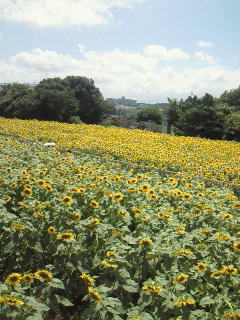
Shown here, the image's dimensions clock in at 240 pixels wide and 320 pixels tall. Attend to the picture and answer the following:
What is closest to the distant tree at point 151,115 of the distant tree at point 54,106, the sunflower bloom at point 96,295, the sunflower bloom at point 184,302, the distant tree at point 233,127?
the distant tree at point 54,106

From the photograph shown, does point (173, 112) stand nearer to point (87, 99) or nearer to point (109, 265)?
point (87, 99)

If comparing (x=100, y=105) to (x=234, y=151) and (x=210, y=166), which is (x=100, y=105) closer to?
(x=234, y=151)

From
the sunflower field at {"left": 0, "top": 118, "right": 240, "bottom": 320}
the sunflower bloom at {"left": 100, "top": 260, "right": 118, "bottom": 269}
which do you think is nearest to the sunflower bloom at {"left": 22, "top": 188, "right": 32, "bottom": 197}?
the sunflower field at {"left": 0, "top": 118, "right": 240, "bottom": 320}

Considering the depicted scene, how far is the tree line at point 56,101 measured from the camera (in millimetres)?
38312

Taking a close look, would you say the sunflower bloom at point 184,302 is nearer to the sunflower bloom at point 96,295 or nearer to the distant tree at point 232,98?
the sunflower bloom at point 96,295

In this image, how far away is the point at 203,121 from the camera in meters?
31.9

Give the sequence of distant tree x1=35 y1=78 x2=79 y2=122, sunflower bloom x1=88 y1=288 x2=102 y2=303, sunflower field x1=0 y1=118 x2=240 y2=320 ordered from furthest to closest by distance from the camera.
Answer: distant tree x1=35 y1=78 x2=79 y2=122, sunflower field x1=0 y1=118 x2=240 y2=320, sunflower bloom x1=88 y1=288 x2=102 y2=303

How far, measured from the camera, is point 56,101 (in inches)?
1503

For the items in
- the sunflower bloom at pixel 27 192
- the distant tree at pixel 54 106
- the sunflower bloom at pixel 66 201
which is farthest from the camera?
the distant tree at pixel 54 106

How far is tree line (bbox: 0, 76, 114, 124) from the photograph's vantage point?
38312mm

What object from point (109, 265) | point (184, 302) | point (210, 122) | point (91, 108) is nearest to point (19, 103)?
point (91, 108)

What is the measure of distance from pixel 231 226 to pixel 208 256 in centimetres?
100

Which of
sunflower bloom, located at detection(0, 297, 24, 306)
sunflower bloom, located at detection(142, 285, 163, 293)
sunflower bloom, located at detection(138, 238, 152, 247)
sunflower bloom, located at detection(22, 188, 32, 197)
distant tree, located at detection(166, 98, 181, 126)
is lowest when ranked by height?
sunflower bloom, located at detection(142, 285, 163, 293)

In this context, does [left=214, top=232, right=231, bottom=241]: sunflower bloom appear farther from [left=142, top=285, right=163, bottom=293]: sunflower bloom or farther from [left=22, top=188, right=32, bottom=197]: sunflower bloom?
[left=22, top=188, right=32, bottom=197]: sunflower bloom
